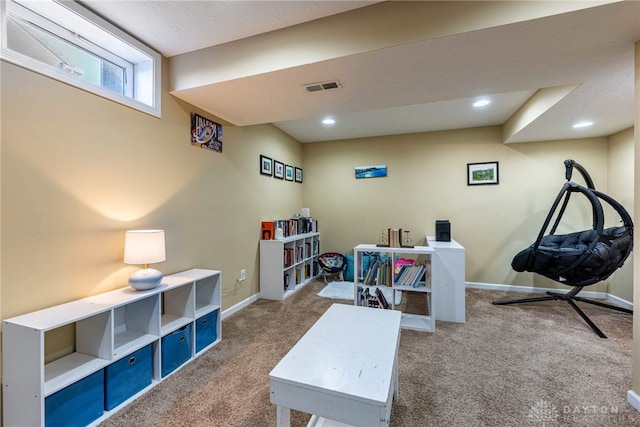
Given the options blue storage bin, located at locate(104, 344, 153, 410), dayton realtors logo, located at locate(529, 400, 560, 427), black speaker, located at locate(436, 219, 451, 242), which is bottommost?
dayton realtors logo, located at locate(529, 400, 560, 427)

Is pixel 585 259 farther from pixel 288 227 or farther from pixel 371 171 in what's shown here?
pixel 288 227

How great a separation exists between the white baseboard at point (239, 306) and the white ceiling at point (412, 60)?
7.22ft

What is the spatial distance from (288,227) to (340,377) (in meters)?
2.95

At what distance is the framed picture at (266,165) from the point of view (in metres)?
3.69

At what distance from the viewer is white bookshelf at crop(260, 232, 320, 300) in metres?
3.53

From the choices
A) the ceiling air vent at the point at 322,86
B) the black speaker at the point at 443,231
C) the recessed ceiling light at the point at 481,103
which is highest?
the recessed ceiling light at the point at 481,103

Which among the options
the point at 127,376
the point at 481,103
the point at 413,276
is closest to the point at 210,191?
the point at 127,376

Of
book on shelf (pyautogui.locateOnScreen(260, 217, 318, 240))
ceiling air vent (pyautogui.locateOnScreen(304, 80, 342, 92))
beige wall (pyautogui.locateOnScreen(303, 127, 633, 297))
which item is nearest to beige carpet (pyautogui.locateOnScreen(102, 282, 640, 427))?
book on shelf (pyautogui.locateOnScreen(260, 217, 318, 240))

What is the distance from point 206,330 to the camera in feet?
7.53

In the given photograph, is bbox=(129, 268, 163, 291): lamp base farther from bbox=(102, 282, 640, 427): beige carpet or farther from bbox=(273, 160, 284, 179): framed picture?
bbox=(273, 160, 284, 179): framed picture

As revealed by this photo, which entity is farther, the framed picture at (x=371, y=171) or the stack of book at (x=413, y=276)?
the framed picture at (x=371, y=171)

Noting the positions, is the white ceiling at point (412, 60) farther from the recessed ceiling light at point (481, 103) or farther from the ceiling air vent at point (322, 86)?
the recessed ceiling light at point (481, 103)

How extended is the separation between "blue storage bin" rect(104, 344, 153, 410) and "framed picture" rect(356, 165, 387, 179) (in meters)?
3.83

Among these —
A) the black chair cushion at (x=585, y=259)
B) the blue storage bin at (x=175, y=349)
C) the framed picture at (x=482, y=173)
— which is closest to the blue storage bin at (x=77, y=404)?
the blue storage bin at (x=175, y=349)
